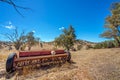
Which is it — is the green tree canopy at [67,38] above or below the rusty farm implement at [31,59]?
above

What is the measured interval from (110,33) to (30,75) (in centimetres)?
2202

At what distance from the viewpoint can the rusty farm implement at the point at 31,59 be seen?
5675 mm

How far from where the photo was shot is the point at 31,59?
620 cm

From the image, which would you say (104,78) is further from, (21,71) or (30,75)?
(21,71)

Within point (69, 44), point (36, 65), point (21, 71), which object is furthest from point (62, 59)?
point (69, 44)

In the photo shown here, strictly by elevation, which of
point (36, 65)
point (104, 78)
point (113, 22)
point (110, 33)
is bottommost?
point (104, 78)

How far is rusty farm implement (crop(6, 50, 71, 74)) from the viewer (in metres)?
5.67

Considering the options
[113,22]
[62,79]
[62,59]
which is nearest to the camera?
[62,79]

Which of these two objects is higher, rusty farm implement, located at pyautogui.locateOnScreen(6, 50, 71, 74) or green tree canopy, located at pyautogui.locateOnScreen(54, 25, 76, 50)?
green tree canopy, located at pyautogui.locateOnScreen(54, 25, 76, 50)

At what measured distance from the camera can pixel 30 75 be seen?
5.30 m

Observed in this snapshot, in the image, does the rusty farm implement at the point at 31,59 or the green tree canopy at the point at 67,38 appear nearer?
the rusty farm implement at the point at 31,59

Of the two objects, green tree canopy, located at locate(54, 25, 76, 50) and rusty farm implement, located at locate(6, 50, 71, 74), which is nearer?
rusty farm implement, located at locate(6, 50, 71, 74)

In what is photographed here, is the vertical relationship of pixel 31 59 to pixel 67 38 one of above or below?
below

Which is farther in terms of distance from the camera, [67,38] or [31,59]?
[67,38]
